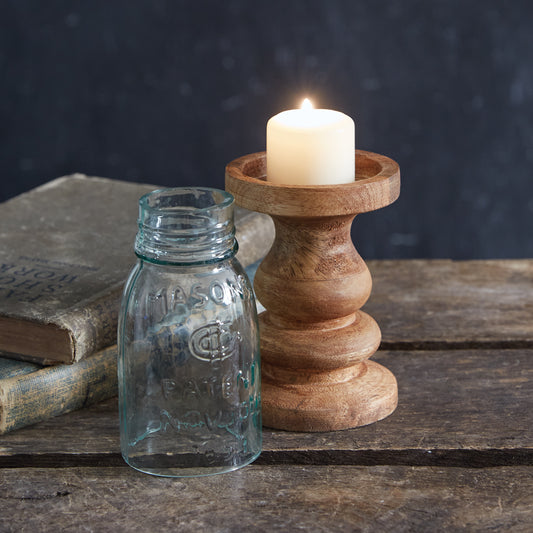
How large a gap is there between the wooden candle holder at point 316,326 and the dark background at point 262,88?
38.7 inches

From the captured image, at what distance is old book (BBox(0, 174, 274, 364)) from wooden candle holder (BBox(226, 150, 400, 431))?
0.46 ft

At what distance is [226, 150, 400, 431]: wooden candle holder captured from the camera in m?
0.62

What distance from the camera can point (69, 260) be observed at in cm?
78

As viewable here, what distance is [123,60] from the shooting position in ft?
5.25

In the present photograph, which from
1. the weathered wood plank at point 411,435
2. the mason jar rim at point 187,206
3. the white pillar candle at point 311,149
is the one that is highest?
the white pillar candle at point 311,149

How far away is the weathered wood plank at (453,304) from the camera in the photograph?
2.61 ft

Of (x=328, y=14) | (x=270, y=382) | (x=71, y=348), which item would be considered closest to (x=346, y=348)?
(x=270, y=382)

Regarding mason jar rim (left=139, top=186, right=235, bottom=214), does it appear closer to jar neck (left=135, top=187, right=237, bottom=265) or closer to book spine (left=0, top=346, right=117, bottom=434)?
jar neck (left=135, top=187, right=237, bottom=265)

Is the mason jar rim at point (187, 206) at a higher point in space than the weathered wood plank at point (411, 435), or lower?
higher

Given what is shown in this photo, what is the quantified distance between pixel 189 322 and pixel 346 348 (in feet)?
0.38

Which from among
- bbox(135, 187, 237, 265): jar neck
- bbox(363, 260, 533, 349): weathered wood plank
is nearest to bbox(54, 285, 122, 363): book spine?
bbox(135, 187, 237, 265): jar neck

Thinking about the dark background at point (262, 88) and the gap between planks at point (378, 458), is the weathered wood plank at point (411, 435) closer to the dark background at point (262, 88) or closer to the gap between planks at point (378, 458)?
the gap between planks at point (378, 458)

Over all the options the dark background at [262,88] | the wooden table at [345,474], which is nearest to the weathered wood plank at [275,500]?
the wooden table at [345,474]

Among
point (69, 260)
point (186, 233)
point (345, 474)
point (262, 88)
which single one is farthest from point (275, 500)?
point (262, 88)
